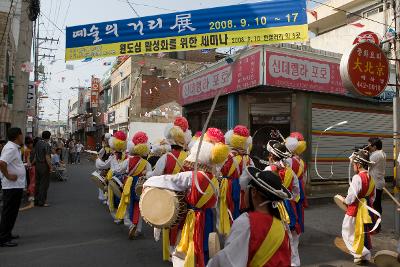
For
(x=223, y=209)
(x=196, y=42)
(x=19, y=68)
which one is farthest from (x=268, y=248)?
(x=19, y=68)

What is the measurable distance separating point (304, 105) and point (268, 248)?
8.51m

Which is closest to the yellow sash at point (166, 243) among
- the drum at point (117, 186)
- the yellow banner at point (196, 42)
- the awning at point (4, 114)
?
the drum at point (117, 186)

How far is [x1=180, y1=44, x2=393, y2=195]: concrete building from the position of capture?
9.86 meters

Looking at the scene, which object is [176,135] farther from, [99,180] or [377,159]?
[377,159]

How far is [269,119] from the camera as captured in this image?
36.1 ft

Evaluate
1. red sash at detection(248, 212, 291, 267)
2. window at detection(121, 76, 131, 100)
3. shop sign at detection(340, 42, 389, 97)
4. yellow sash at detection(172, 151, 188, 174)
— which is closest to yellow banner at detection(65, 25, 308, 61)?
shop sign at detection(340, 42, 389, 97)

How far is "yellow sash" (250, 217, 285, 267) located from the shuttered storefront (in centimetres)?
844

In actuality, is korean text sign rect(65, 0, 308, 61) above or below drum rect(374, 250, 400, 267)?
above

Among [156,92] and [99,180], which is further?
[156,92]

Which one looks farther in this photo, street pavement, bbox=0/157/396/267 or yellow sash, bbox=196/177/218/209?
street pavement, bbox=0/157/396/267

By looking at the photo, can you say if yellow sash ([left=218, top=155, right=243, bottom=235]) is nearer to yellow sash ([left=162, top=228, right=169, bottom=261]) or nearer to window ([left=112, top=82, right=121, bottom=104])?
yellow sash ([left=162, top=228, right=169, bottom=261])

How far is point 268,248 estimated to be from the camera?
2.24 m

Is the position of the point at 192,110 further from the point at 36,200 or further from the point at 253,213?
the point at 253,213

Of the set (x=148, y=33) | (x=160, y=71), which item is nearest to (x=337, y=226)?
(x=148, y=33)
